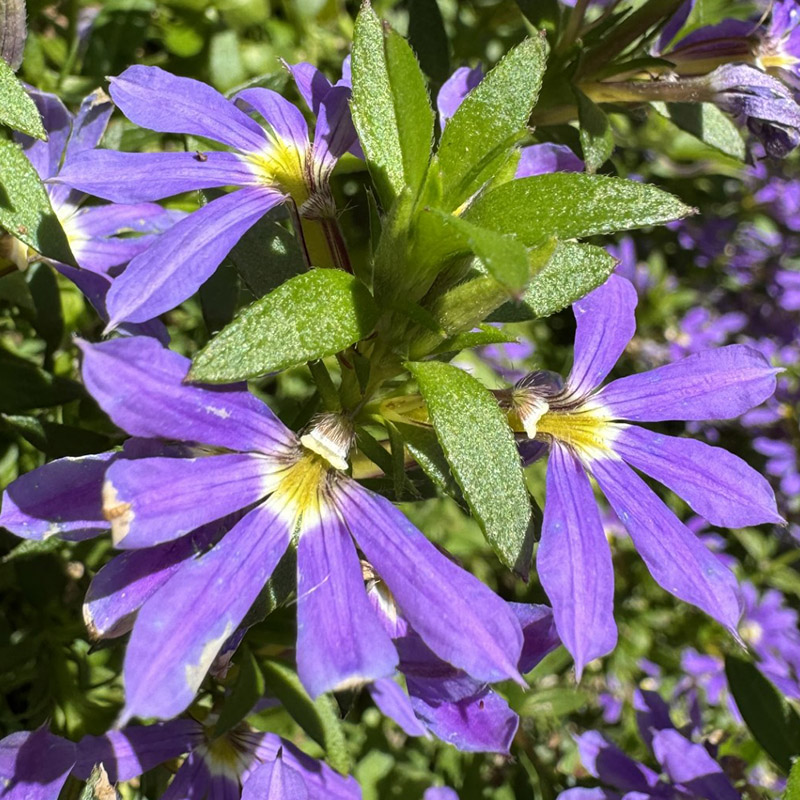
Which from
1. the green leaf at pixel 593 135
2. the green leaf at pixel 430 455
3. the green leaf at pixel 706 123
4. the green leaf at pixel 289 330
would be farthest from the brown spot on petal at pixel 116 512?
the green leaf at pixel 706 123

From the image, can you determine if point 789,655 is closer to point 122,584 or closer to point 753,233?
point 753,233

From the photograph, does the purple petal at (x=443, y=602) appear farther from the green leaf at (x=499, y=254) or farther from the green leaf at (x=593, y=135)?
the green leaf at (x=593, y=135)

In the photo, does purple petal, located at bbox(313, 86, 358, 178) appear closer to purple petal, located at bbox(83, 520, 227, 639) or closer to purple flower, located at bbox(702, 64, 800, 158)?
purple petal, located at bbox(83, 520, 227, 639)

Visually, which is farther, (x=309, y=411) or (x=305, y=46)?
(x=305, y=46)

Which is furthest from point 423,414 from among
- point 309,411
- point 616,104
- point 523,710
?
point 523,710

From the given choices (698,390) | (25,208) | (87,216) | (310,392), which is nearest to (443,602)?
(698,390)

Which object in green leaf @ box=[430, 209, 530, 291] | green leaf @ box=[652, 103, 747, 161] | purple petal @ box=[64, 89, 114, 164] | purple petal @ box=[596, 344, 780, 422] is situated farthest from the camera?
green leaf @ box=[652, 103, 747, 161]

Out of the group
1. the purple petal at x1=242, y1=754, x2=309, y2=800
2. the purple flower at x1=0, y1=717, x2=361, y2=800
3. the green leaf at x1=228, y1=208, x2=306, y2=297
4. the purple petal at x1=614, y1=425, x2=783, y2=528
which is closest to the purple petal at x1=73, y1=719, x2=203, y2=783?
the purple flower at x1=0, y1=717, x2=361, y2=800
